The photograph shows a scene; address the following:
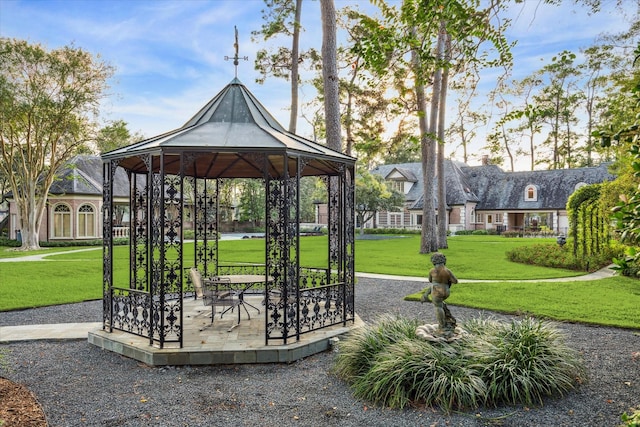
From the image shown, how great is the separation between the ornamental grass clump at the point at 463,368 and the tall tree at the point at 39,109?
25.9 meters

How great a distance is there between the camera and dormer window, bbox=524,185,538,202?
41594 millimetres

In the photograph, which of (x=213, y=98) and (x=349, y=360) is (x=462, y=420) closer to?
(x=349, y=360)

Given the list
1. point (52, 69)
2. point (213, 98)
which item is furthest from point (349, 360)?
point (52, 69)

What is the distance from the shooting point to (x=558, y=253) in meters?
18.3

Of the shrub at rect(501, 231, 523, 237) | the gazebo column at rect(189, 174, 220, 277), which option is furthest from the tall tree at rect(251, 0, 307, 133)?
the shrub at rect(501, 231, 523, 237)

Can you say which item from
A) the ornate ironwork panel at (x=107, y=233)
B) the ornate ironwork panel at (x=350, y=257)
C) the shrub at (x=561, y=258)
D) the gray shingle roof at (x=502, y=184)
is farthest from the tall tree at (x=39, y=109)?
the gray shingle roof at (x=502, y=184)

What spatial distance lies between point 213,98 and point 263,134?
6.06ft

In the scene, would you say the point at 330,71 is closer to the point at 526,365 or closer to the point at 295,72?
the point at 295,72

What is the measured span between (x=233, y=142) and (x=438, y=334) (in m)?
4.22

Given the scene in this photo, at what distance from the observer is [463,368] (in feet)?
17.6

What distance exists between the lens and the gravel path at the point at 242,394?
4.80 m

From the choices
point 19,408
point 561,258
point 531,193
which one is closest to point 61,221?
point 19,408

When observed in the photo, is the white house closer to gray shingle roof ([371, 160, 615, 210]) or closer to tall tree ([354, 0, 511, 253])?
gray shingle roof ([371, 160, 615, 210])

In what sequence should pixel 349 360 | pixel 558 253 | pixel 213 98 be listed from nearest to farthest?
pixel 349 360, pixel 213 98, pixel 558 253
